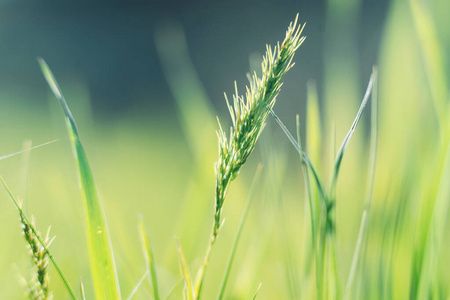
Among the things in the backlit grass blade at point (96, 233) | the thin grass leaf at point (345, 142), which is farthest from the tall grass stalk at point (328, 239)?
the backlit grass blade at point (96, 233)

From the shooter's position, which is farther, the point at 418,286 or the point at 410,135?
the point at 410,135

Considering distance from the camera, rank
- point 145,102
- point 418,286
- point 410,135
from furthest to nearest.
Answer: point 145,102 → point 410,135 → point 418,286

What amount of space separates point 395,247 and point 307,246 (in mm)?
73

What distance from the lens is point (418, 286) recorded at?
297mm

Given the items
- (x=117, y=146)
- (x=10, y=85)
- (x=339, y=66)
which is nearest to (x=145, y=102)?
(x=117, y=146)

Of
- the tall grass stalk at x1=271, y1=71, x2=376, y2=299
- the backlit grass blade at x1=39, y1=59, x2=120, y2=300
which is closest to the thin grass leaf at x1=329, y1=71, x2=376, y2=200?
the tall grass stalk at x1=271, y1=71, x2=376, y2=299

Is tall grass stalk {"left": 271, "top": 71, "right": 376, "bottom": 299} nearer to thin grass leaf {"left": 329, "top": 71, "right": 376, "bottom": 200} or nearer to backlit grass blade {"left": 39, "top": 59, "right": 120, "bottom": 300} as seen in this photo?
thin grass leaf {"left": 329, "top": 71, "right": 376, "bottom": 200}

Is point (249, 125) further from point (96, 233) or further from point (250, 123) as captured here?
point (96, 233)

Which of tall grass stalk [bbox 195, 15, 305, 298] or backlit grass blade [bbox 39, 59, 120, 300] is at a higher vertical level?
tall grass stalk [bbox 195, 15, 305, 298]

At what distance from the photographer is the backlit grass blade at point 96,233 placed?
235 millimetres

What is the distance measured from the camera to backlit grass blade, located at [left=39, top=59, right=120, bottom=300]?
235 mm

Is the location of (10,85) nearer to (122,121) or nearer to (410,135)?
(122,121)

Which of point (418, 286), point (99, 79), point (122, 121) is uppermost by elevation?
point (99, 79)

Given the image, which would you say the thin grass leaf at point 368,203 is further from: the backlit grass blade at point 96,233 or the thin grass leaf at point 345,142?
the backlit grass blade at point 96,233
